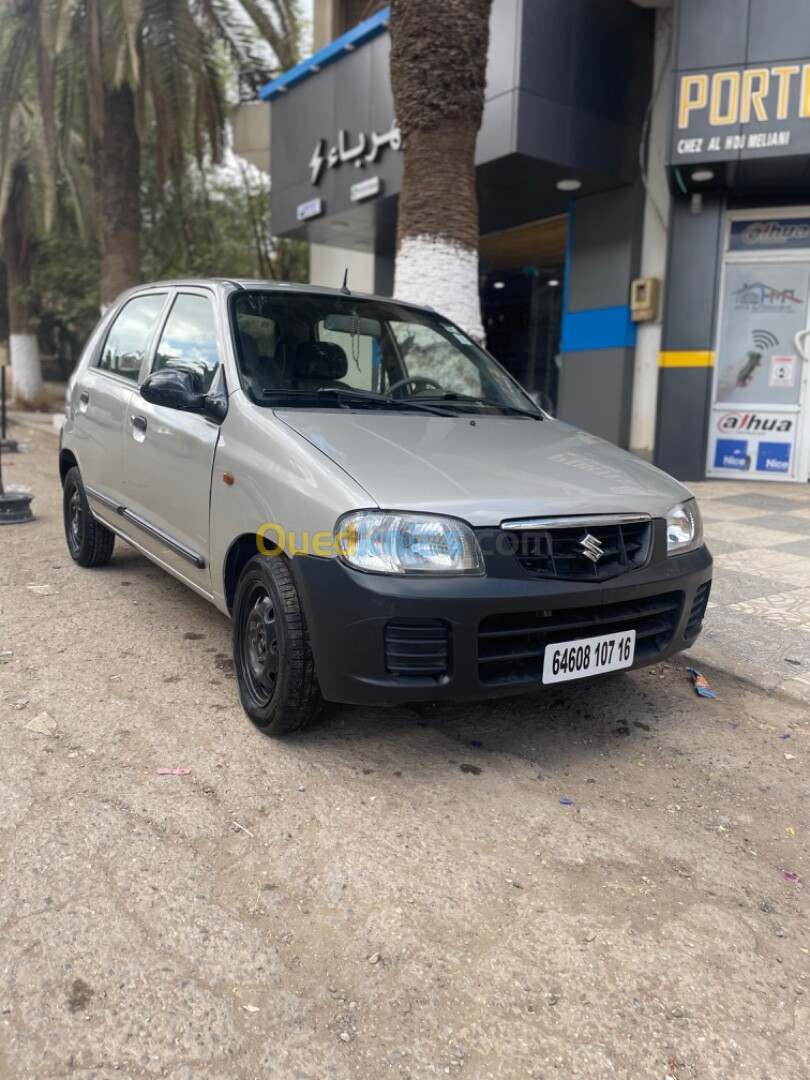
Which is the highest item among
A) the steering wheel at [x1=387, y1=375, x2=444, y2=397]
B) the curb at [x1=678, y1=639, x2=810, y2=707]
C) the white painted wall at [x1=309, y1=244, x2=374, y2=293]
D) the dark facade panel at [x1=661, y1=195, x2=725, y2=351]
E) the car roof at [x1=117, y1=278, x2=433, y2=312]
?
the white painted wall at [x1=309, y1=244, x2=374, y2=293]

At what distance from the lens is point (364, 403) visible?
3770mm

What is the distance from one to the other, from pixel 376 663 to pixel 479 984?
40.5 inches

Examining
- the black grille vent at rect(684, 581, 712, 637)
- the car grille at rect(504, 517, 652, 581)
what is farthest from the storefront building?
the car grille at rect(504, 517, 652, 581)

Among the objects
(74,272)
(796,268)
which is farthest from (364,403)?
(74,272)

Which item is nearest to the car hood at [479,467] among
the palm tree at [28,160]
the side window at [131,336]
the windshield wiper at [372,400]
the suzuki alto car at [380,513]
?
the suzuki alto car at [380,513]

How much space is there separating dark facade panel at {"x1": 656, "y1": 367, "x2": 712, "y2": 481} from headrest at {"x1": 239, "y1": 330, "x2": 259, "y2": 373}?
7.67m

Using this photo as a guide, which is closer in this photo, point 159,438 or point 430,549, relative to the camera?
point 430,549

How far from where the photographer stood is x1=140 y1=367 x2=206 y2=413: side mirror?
3.61 m

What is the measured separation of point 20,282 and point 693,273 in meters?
17.9

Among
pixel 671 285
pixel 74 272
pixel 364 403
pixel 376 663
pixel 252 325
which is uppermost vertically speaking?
pixel 74 272

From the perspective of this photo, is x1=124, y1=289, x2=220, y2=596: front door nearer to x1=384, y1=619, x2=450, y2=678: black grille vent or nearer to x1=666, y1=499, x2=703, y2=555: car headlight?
x1=384, y1=619, x2=450, y2=678: black grille vent

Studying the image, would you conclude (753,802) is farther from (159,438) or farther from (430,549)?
(159,438)

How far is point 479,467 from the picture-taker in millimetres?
3174

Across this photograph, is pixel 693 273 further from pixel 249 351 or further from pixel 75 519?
pixel 249 351
